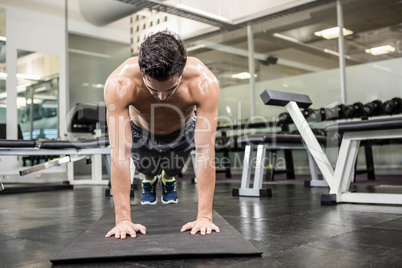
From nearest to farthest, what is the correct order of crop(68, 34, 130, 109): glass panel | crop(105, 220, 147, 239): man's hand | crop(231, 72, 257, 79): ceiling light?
crop(105, 220, 147, 239): man's hand, crop(68, 34, 130, 109): glass panel, crop(231, 72, 257, 79): ceiling light

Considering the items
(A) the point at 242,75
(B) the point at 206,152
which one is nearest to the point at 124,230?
(B) the point at 206,152

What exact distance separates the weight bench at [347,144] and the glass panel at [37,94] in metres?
4.27

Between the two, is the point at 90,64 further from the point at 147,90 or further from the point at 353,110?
the point at 147,90

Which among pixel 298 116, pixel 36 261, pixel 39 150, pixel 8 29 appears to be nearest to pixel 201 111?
pixel 36 261

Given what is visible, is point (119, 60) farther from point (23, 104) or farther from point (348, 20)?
point (348, 20)

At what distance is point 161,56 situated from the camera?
113cm

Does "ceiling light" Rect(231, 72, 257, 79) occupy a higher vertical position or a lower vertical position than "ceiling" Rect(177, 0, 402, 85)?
lower

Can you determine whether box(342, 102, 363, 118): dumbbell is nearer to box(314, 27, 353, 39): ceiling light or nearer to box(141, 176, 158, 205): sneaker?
box(314, 27, 353, 39): ceiling light

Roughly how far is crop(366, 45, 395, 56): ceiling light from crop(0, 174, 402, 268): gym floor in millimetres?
3637

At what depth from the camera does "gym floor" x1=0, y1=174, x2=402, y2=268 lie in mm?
1023

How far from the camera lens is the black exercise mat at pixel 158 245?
105cm

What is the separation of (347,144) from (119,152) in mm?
1510

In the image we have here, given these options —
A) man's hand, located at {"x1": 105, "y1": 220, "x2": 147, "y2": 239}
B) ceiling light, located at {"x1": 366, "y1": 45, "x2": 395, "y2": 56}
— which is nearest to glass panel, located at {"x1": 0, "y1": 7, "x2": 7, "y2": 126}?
man's hand, located at {"x1": 105, "y1": 220, "x2": 147, "y2": 239}

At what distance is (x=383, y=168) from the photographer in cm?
528
